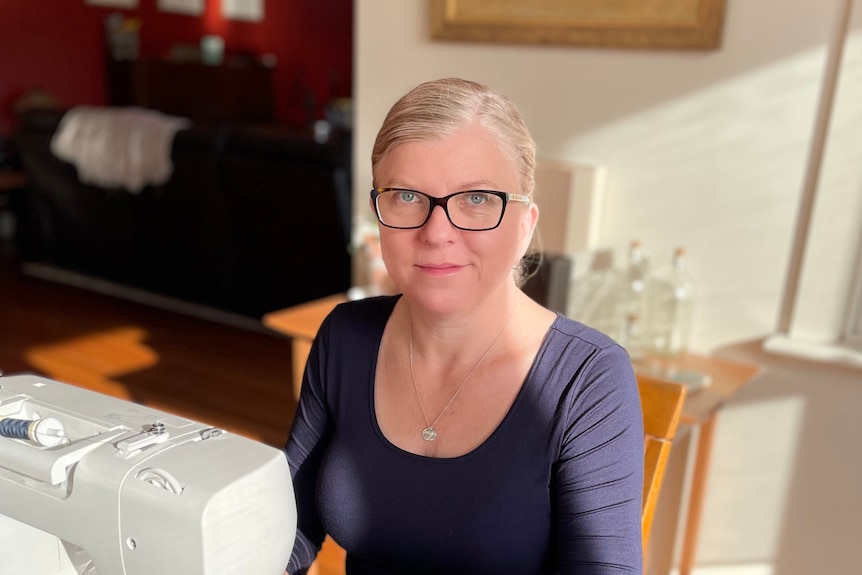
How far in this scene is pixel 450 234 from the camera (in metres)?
0.90

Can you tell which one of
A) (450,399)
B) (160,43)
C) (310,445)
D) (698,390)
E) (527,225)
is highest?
(160,43)

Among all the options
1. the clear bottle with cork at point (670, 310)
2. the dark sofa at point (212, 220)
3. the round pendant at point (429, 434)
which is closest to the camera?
the round pendant at point (429, 434)

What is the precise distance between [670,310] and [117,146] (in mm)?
3080

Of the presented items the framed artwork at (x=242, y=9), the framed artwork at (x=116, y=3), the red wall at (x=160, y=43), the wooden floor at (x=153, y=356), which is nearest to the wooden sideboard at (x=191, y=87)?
the red wall at (x=160, y=43)

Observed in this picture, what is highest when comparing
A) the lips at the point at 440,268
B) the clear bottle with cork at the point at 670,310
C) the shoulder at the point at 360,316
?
the lips at the point at 440,268

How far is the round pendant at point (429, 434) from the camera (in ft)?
3.30

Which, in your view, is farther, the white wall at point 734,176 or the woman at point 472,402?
the white wall at point 734,176

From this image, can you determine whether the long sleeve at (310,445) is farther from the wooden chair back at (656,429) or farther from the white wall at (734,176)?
the white wall at (734,176)

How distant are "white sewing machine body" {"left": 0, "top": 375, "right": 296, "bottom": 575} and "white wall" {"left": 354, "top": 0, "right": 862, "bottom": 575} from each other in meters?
1.34

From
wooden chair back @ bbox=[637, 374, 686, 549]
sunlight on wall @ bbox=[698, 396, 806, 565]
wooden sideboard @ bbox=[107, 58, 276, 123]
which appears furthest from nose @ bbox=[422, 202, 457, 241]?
wooden sideboard @ bbox=[107, 58, 276, 123]

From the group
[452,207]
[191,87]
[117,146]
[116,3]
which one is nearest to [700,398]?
[452,207]

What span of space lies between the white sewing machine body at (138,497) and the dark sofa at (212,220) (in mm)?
2497

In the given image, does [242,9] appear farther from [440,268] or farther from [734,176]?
[440,268]

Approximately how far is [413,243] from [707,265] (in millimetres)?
1126
